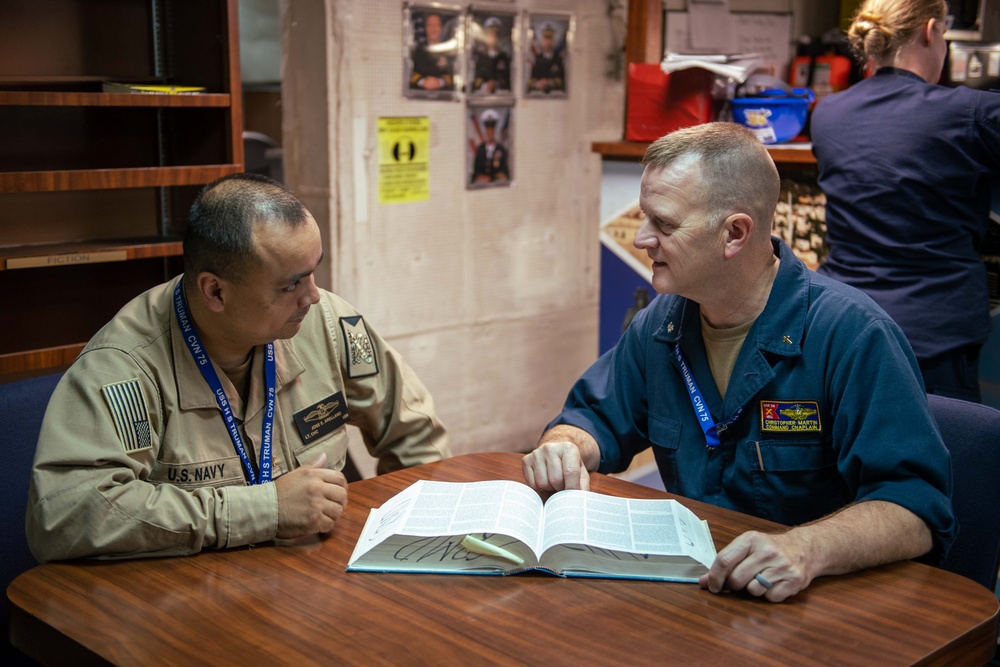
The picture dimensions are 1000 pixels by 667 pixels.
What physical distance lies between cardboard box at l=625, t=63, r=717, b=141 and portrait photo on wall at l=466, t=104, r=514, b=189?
2.12 ft

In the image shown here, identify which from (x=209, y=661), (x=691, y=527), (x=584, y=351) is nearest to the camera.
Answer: (x=209, y=661)

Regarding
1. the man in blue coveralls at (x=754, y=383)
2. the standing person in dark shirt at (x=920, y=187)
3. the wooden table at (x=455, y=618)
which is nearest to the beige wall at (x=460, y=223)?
the standing person in dark shirt at (x=920, y=187)

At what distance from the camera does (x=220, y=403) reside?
1.78m

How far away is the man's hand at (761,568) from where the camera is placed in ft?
4.49

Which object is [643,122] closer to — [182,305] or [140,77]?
[140,77]

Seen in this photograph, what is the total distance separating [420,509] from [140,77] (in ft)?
6.22

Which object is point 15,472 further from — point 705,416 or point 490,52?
point 490,52

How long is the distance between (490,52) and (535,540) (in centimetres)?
293

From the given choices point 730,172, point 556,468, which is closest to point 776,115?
point 730,172

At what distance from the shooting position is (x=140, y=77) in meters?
2.95

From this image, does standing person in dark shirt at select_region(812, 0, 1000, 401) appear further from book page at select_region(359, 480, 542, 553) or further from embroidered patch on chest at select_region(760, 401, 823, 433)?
book page at select_region(359, 480, 542, 553)

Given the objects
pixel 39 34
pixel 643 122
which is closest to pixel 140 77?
pixel 39 34

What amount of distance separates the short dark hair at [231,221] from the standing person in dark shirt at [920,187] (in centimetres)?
175

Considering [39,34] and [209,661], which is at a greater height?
[39,34]
